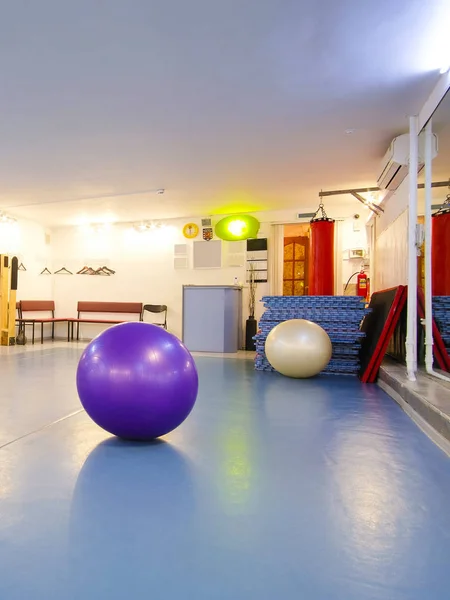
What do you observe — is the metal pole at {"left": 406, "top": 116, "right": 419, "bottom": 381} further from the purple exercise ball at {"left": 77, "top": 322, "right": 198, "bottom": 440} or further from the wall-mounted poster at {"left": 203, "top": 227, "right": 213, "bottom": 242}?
the wall-mounted poster at {"left": 203, "top": 227, "right": 213, "bottom": 242}

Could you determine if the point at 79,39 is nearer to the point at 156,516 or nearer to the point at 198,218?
the point at 156,516

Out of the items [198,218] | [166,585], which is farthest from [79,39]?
[198,218]

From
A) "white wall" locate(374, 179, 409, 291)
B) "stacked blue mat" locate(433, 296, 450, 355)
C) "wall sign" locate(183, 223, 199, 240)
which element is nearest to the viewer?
"stacked blue mat" locate(433, 296, 450, 355)

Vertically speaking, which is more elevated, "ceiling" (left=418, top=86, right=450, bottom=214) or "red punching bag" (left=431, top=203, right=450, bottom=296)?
"ceiling" (left=418, top=86, right=450, bottom=214)

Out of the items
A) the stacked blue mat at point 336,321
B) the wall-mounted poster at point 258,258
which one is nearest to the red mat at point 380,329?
the stacked blue mat at point 336,321

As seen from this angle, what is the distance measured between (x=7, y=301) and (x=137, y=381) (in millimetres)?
7208

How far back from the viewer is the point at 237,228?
831 centimetres

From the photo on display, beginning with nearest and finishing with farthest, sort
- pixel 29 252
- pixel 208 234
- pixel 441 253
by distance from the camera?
1. pixel 441 253
2. pixel 208 234
3. pixel 29 252

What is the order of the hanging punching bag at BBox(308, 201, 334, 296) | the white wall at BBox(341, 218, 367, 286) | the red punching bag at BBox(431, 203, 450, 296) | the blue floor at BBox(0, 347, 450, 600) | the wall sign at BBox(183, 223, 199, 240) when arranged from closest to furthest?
1. the blue floor at BBox(0, 347, 450, 600)
2. the red punching bag at BBox(431, 203, 450, 296)
3. the hanging punching bag at BBox(308, 201, 334, 296)
4. the white wall at BBox(341, 218, 367, 286)
5. the wall sign at BBox(183, 223, 199, 240)

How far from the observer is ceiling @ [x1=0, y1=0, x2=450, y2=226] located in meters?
2.74

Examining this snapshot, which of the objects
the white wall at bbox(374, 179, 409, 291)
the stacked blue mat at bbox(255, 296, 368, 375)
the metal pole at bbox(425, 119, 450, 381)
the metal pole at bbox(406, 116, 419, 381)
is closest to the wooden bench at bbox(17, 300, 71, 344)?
the stacked blue mat at bbox(255, 296, 368, 375)

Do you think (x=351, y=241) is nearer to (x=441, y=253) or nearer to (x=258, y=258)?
(x=258, y=258)

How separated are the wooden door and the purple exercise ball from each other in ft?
21.7

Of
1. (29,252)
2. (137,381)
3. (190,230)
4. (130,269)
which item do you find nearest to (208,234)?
(190,230)
